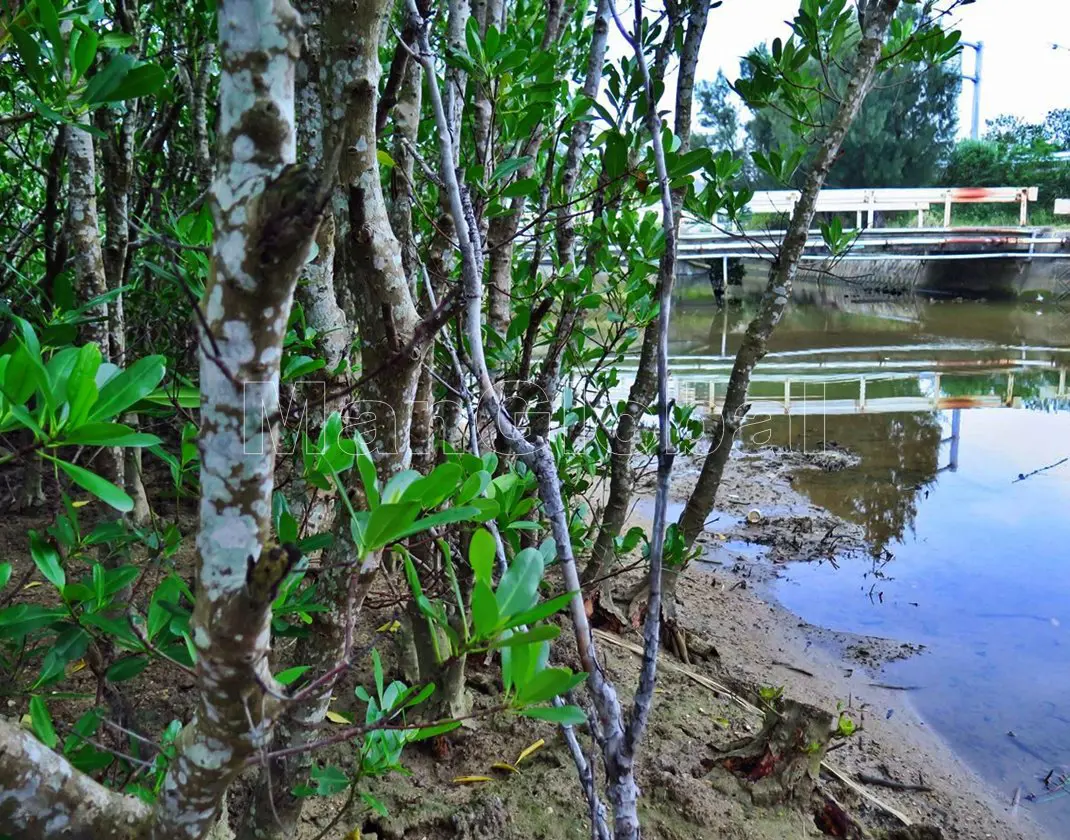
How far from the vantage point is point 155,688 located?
87.7 inches

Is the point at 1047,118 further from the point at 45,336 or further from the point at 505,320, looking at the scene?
the point at 45,336

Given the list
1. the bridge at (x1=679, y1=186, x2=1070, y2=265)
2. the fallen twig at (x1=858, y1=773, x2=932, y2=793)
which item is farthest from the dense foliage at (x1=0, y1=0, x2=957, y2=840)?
the bridge at (x1=679, y1=186, x2=1070, y2=265)

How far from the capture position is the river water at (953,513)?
11.7 feet

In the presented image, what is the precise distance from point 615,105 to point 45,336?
2212 mm

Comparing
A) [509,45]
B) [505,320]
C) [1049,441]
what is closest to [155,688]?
[505,320]

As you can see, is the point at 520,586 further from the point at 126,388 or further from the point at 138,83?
the point at 138,83

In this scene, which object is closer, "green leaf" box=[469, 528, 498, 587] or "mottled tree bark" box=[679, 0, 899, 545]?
"green leaf" box=[469, 528, 498, 587]

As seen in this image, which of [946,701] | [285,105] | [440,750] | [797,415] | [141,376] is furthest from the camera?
[797,415]

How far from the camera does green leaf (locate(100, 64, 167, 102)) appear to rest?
4.15ft

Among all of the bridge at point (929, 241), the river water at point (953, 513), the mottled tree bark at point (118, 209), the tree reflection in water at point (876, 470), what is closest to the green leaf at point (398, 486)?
the mottled tree bark at point (118, 209)

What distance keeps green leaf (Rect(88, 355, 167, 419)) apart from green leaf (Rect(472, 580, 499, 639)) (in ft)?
1.47

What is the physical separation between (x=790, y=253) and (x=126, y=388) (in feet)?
8.01

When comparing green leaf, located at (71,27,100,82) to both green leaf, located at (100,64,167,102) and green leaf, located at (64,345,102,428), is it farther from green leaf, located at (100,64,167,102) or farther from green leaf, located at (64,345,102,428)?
green leaf, located at (64,345,102,428)

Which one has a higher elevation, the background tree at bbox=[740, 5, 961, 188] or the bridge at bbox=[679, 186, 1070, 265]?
the background tree at bbox=[740, 5, 961, 188]
